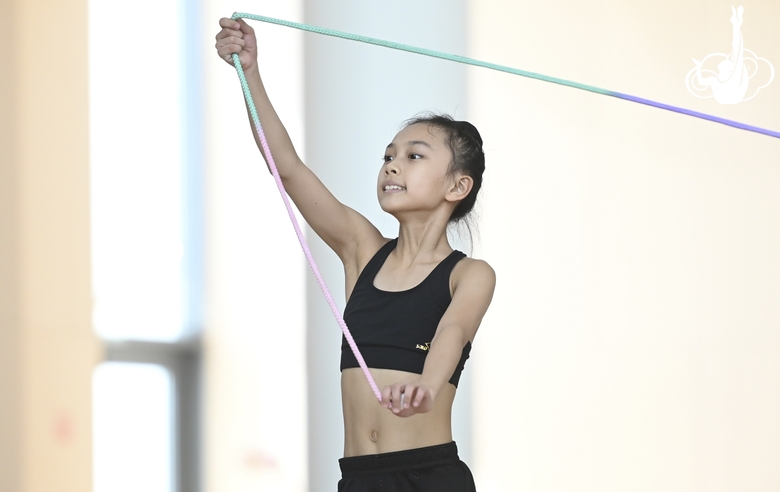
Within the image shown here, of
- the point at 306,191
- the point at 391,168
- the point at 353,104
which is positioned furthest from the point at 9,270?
the point at 391,168

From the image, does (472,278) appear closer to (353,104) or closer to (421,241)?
(421,241)

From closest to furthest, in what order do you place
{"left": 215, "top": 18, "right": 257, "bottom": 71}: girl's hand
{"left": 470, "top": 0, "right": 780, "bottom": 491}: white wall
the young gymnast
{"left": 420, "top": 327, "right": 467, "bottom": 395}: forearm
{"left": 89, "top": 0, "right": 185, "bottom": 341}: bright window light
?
1. {"left": 420, "top": 327, "right": 467, "bottom": 395}: forearm
2. the young gymnast
3. {"left": 215, "top": 18, "right": 257, "bottom": 71}: girl's hand
4. {"left": 470, "top": 0, "right": 780, "bottom": 491}: white wall
5. {"left": 89, "top": 0, "right": 185, "bottom": 341}: bright window light

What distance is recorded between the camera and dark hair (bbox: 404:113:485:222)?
1481 mm

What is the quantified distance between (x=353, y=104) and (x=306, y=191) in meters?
0.86

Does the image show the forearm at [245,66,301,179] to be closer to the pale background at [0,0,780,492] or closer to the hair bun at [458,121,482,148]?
the hair bun at [458,121,482,148]

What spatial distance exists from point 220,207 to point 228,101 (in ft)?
0.80

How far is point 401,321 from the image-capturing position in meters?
1.31

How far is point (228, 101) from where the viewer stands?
2275mm

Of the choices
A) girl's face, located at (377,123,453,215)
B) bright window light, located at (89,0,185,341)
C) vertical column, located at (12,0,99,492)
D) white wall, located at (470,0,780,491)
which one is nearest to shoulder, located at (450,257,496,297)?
girl's face, located at (377,123,453,215)

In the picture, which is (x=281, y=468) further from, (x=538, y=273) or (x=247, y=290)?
(x=538, y=273)

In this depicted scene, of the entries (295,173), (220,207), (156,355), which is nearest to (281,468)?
(156,355)

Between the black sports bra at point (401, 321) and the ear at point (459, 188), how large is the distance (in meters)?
0.11

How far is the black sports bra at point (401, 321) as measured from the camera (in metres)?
1.30

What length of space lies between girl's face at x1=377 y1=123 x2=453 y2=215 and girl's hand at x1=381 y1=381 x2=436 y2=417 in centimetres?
41
